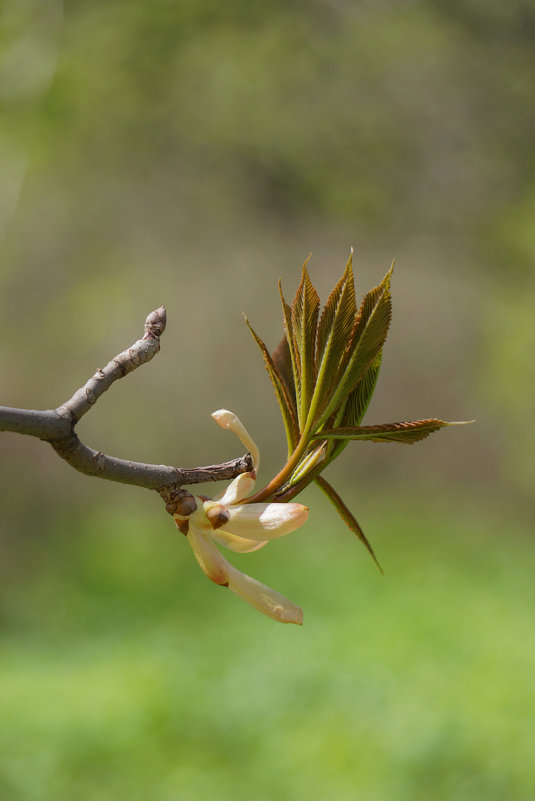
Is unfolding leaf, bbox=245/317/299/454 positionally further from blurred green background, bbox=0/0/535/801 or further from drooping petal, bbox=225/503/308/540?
blurred green background, bbox=0/0/535/801

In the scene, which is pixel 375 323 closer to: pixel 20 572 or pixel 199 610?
pixel 199 610

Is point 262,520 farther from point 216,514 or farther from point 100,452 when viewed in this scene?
point 100,452

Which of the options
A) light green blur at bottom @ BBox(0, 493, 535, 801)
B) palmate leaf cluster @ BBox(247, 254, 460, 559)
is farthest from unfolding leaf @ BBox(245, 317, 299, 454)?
light green blur at bottom @ BBox(0, 493, 535, 801)

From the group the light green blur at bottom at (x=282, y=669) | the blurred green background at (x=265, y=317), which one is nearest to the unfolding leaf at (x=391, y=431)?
the light green blur at bottom at (x=282, y=669)

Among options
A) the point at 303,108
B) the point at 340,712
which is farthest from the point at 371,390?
the point at 303,108

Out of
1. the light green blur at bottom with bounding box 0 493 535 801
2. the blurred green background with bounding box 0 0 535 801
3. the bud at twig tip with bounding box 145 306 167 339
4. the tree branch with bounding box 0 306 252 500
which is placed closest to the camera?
the tree branch with bounding box 0 306 252 500

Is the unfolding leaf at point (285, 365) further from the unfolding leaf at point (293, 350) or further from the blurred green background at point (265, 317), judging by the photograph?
the blurred green background at point (265, 317)
